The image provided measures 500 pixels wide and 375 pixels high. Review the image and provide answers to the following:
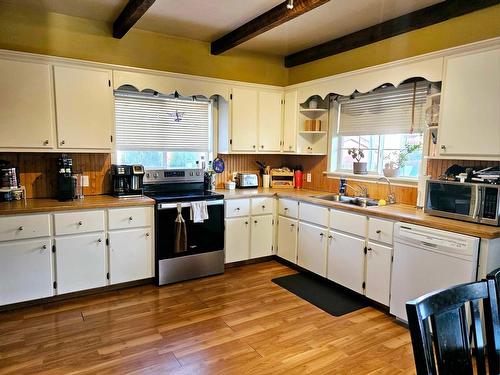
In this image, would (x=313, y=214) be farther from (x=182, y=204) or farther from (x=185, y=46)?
(x=185, y=46)

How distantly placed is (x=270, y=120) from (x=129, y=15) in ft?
6.54

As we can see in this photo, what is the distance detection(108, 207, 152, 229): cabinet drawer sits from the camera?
327 centimetres

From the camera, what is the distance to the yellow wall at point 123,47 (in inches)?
128

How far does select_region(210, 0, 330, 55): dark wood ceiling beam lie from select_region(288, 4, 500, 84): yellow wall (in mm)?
1088

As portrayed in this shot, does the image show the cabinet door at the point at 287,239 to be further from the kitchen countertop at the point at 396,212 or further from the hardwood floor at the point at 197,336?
the hardwood floor at the point at 197,336

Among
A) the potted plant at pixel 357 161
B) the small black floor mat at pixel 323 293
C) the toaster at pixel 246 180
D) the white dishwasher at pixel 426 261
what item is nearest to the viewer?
the white dishwasher at pixel 426 261

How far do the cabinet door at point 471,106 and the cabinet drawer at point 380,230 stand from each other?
717mm

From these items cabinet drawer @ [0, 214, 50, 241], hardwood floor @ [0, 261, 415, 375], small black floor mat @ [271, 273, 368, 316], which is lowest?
hardwood floor @ [0, 261, 415, 375]

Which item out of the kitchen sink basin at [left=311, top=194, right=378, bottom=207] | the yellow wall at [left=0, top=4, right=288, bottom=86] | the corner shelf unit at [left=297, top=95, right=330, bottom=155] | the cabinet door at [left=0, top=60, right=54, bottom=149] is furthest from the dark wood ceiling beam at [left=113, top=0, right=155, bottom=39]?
the kitchen sink basin at [left=311, top=194, right=378, bottom=207]

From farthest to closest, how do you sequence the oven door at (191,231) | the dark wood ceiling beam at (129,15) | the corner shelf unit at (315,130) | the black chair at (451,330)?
the corner shelf unit at (315,130)
the oven door at (191,231)
the dark wood ceiling beam at (129,15)
the black chair at (451,330)

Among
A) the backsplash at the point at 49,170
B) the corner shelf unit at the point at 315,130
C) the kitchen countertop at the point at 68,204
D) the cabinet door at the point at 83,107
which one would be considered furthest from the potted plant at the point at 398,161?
the backsplash at the point at 49,170

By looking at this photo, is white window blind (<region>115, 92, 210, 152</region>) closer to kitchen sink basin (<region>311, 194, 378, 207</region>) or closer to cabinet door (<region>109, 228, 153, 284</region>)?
cabinet door (<region>109, 228, 153, 284</region>)

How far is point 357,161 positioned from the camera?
4027 millimetres

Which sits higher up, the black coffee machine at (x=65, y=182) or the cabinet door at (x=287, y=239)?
the black coffee machine at (x=65, y=182)
